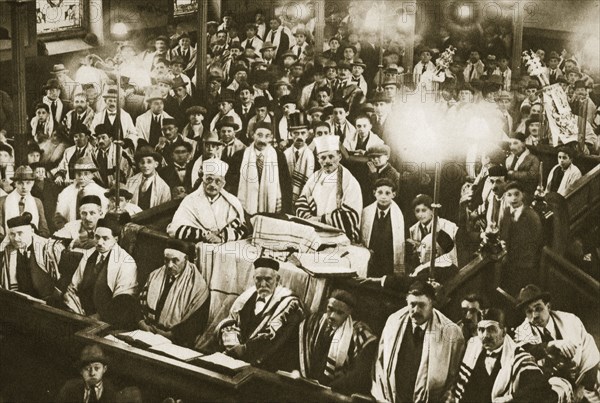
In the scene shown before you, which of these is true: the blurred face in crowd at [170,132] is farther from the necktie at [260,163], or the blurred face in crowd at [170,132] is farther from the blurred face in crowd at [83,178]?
the necktie at [260,163]

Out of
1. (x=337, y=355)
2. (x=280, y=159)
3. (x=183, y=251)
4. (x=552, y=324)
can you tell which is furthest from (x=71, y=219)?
(x=552, y=324)

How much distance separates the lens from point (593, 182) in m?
13.0

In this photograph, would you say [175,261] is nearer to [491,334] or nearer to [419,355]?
[419,355]

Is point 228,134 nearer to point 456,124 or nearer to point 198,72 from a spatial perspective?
point 198,72

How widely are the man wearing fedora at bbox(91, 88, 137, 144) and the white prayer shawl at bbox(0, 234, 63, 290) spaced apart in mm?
1658

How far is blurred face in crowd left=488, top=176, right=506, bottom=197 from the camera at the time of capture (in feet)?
43.1

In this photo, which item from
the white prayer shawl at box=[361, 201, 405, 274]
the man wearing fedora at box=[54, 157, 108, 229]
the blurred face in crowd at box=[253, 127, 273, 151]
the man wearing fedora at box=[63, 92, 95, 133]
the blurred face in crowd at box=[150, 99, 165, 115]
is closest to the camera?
the white prayer shawl at box=[361, 201, 405, 274]

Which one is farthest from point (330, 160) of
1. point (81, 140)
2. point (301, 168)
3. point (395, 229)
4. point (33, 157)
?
point (33, 157)

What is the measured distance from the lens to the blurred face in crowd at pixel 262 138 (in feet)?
48.0

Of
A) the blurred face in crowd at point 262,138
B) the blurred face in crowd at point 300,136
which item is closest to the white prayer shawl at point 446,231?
the blurred face in crowd at point 300,136

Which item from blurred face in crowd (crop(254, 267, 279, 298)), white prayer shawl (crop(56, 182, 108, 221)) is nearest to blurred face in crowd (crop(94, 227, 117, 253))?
white prayer shawl (crop(56, 182, 108, 221))

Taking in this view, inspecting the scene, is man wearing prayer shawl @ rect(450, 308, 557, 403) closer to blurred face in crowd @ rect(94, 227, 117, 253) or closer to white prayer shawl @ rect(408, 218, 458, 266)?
white prayer shawl @ rect(408, 218, 458, 266)

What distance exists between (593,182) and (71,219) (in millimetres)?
6559

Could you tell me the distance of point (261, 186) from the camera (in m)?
14.4
